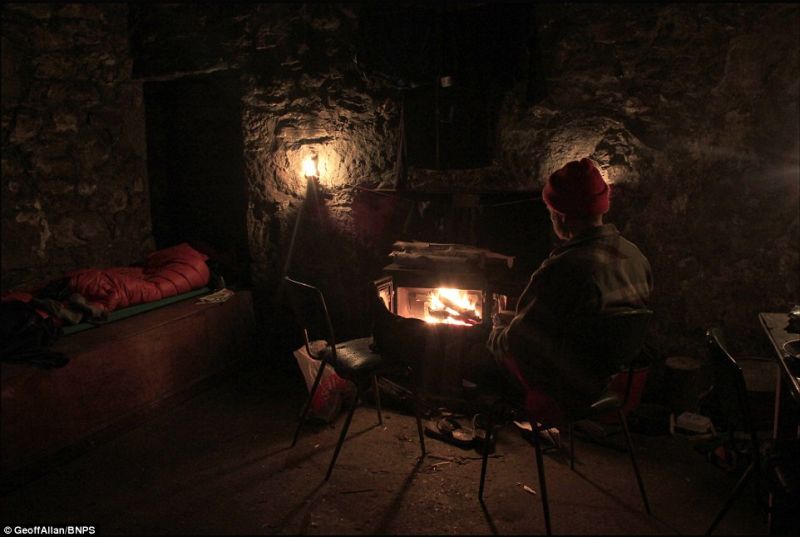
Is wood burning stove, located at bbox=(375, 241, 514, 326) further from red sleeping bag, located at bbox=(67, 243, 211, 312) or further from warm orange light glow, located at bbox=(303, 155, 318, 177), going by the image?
red sleeping bag, located at bbox=(67, 243, 211, 312)

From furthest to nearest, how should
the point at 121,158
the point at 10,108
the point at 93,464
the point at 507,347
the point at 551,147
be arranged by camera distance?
the point at 121,158 → the point at 10,108 → the point at 551,147 → the point at 93,464 → the point at 507,347

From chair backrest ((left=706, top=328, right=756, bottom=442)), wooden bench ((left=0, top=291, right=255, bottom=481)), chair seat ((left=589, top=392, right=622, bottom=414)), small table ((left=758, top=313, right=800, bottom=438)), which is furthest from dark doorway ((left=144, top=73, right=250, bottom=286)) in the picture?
small table ((left=758, top=313, right=800, bottom=438))

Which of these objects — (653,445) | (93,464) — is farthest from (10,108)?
(653,445)

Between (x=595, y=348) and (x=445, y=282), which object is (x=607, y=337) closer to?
(x=595, y=348)

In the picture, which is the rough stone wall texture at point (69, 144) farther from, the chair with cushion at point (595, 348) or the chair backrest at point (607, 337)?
the chair backrest at point (607, 337)

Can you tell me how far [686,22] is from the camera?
423 centimetres

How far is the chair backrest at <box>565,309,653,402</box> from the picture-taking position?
2650 millimetres

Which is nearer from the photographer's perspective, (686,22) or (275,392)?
(686,22)

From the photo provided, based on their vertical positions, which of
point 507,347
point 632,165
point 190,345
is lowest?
point 190,345

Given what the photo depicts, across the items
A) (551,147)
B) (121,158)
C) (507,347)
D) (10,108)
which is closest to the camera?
(507,347)

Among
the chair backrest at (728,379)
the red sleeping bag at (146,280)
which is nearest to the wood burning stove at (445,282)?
the chair backrest at (728,379)

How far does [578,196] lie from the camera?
302 centimetres

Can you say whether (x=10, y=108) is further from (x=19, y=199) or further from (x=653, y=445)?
(x=653, y=445)

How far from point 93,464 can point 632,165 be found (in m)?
4.63
